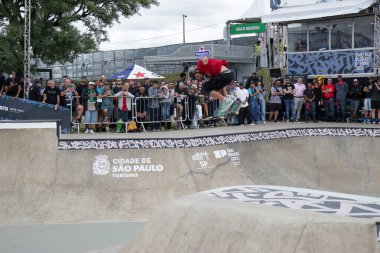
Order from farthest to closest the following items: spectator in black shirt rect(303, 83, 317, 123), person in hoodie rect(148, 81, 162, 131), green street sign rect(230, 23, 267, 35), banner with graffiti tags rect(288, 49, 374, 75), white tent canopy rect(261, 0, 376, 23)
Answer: green street sign rect(230, 23, 267, 35), banner with graffiti tags rect(288, 49, 374, 75), white tent canopy rect(261, 0, 376, 23), spectator in black shirt rect(303, 83, 317, 123), person in hoodie rect(148, 81, 162, 131)

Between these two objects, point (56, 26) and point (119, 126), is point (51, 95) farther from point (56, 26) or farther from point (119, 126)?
point (56, 26)

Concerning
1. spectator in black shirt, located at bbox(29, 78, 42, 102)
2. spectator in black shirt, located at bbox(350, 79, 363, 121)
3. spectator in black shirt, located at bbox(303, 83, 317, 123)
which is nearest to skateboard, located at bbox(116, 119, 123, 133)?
spectator in black shirt, located at bbox(29, 78, 42, 102)

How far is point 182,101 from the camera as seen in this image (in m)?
17.2

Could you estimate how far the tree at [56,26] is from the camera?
1994 centimetres

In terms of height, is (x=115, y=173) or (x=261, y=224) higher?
(x=261, y=224)

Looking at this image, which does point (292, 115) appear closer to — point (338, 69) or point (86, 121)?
point (338, 69)

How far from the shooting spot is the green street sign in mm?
27516

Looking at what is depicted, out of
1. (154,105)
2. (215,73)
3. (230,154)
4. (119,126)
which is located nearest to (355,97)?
(230,154)

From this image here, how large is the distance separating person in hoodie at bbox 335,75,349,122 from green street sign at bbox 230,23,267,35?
9.29 metres

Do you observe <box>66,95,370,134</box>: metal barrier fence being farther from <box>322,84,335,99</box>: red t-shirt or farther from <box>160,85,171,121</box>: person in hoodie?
<box>322,84,335,99</box>: red t-shirt

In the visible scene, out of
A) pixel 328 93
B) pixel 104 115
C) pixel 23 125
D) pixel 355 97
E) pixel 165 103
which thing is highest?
pixel 328 93

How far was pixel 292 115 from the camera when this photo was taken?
1956 cm

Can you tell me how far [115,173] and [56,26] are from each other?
11.1m

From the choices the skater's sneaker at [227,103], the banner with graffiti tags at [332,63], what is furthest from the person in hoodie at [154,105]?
the banner with graffiti tags at [332,63]
